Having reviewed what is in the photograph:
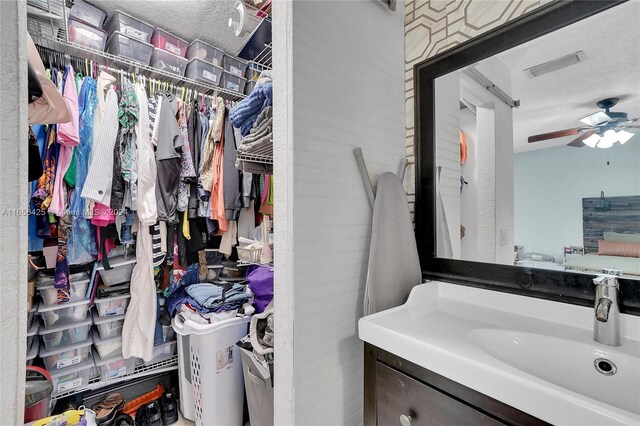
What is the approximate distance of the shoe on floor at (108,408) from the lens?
145cm

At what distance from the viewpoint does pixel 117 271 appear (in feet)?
5.28

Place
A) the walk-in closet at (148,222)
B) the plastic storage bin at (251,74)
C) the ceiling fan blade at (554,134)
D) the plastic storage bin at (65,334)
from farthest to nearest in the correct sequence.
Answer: the plastic storage bin at (251,74) < the plastic storage bin at (65,334) < the walk-in closet at (148,222) < the ceiling fan blade at (554,134)

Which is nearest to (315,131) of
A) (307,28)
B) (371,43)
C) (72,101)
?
(307,28)

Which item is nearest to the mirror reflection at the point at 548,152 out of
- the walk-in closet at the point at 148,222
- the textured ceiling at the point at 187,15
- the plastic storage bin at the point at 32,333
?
the walk-in closet at the point at 148,222

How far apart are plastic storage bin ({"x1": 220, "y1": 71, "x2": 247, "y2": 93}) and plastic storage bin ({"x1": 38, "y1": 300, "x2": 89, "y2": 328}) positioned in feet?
5.26

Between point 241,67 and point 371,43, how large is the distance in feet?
4.70

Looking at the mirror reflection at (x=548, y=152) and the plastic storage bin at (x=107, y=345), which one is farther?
the plastic storage bin at (x=107, y=345)

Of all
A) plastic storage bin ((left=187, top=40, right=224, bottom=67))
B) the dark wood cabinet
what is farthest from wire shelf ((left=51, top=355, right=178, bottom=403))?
plastic storage bin ((left=187, top=40, right=224, bottom=67))

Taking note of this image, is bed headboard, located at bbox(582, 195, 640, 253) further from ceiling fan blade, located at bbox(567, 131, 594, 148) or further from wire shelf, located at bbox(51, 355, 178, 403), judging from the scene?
wire shelf, located at bbox(51, 355, 178, 403)

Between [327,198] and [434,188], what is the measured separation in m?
0.46

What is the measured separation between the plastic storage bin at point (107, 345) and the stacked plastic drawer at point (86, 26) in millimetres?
1659

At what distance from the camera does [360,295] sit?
935 millimetres

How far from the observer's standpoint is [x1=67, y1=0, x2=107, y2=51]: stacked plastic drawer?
1.49 m

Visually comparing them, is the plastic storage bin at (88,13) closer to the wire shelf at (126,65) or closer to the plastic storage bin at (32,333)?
the wire shelf at (126,65)
